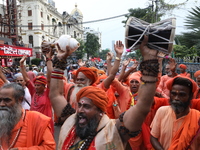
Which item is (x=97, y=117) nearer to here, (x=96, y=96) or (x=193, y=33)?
(x=96, y=96)

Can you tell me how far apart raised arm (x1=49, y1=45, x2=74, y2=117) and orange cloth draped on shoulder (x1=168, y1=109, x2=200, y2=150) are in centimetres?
122

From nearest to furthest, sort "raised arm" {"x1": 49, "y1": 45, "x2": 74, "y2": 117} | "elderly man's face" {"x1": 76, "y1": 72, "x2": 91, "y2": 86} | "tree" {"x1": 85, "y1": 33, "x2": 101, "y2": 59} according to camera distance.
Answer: "raised arm" {"x1": 49, "y1": 45, "x2": 74, "y2": 117} → "elderly man's face" {"x1": 76, "y1": 72, "x2": 91, "y2": 86} → "tree" {"x1": 85, "y1": 33, "x2": 101, "y2": 59}

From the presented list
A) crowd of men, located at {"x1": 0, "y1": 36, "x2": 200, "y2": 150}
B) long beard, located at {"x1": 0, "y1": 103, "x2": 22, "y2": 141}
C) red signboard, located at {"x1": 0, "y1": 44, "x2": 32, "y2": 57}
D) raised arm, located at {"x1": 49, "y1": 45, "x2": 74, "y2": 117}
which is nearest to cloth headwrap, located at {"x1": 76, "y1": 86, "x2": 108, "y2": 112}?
crowd of men, located at {"x1": 0, "y1": 36, "x2": 200, "y2": 150}

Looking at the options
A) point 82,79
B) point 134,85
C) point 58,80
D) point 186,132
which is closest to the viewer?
point 58,80

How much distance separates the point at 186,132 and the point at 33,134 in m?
1.58

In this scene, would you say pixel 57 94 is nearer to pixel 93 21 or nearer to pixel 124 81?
pixel 124 81

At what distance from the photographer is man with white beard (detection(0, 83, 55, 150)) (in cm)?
198

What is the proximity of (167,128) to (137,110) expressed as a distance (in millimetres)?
1048

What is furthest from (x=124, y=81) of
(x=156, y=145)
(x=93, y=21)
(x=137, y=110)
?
(x=93, y=21)

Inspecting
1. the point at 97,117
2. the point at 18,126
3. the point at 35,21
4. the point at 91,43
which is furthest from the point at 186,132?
the point at 91,43

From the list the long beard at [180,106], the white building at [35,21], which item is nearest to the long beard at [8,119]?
the long beard at [180,106]

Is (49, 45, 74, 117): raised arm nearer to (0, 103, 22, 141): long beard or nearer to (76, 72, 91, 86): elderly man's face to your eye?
(0, 103, 22, 141): long beard

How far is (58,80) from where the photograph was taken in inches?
76.7

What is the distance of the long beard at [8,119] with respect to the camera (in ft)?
6.48
